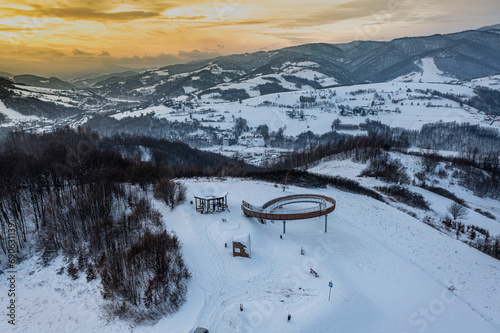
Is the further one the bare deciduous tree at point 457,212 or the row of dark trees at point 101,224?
the bare deciduous tree at point 457,212

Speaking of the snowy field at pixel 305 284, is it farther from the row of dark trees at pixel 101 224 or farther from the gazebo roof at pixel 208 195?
the gazebo roof at pixel 208 195

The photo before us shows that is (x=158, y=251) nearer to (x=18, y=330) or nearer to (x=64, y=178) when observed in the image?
(x=18, y=330)

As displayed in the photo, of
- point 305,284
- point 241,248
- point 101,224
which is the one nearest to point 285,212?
point 241,248

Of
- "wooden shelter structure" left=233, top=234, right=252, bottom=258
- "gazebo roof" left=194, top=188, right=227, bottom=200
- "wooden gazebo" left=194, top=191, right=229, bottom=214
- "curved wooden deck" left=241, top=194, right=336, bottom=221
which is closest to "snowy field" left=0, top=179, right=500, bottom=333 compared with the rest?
"wooden shelter structure" left=233, top=234, right=252, bottom=258

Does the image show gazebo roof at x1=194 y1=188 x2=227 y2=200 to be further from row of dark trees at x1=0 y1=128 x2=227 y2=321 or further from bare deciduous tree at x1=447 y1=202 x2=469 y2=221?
bare deciduous tree at x1=447 y1=202 x2=469 y2=221

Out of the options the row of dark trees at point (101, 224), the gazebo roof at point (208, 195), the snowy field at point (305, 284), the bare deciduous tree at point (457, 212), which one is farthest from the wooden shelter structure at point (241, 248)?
the bare deciduous tree at point (457, 212)

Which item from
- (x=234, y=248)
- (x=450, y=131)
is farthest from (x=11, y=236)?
(x=450, y=131)

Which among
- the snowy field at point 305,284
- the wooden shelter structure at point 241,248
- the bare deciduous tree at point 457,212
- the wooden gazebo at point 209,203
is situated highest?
the wooden gazebo at point 209,203
